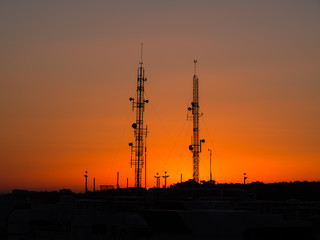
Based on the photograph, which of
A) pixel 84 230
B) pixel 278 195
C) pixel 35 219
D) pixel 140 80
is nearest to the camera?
pixel 84 230

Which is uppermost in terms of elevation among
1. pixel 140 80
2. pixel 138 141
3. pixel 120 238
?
pixel 140 80

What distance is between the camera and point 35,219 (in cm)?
5334

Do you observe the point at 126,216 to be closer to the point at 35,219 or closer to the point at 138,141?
the point at 35,219

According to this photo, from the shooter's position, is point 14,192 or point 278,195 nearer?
point 14,192

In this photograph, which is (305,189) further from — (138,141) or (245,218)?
(245,218)

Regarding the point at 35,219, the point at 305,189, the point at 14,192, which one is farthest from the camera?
the point at 305,189

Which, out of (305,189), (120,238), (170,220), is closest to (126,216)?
(120,238)

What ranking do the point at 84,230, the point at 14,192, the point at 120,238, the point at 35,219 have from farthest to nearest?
the point at 14,192
the point at 35,219
the point at 84,230
the point at 120,238

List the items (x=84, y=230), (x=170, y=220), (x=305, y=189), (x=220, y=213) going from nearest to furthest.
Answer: (x=220, y=213), (x=170, y=220), (x=84, y=230), (x=305, y=189)

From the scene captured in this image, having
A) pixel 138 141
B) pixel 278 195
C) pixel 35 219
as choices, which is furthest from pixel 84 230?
pixel 278 195

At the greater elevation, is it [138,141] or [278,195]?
[138,141]

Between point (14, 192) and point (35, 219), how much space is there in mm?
17333

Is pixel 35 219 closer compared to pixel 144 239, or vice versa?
pixel 144 239

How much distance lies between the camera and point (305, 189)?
156 m
